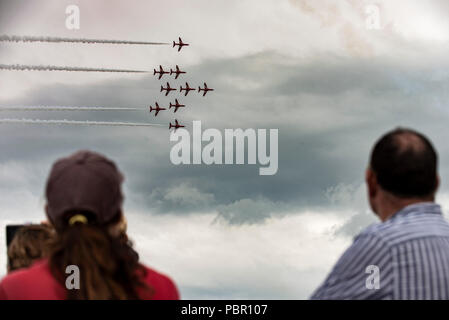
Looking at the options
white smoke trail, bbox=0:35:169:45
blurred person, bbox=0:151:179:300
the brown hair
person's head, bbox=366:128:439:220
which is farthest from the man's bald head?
white smoke trail, bbox=0:35:169:45

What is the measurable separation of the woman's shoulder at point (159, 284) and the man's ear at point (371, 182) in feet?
11.5

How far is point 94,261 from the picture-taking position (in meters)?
7.39

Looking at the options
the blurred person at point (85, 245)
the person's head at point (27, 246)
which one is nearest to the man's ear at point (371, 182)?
the blurred person at point (85, 245)

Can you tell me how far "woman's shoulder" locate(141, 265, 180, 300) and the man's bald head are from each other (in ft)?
11.8

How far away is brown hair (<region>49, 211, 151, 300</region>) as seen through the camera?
7.35m

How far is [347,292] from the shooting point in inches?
373

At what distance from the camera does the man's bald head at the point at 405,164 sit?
9594 millimetres

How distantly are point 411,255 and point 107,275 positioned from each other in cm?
427

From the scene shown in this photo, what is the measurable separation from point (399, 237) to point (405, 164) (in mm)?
1070

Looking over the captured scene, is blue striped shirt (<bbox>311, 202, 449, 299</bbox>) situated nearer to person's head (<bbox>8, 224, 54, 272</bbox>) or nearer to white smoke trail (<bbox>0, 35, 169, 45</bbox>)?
person's head (<bbox>8, 224, 54, 272</bbox>)

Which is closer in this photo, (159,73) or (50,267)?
(50,267)

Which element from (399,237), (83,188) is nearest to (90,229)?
(83,188)
